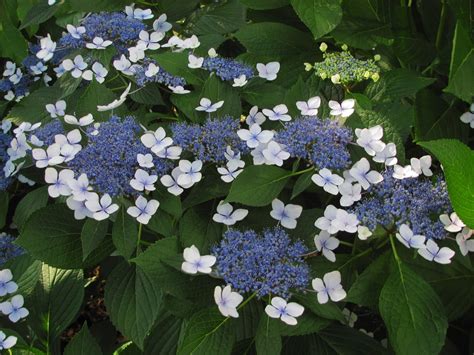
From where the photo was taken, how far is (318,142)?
1.06m

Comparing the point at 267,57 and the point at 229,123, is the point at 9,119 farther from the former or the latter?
the point at 229,123

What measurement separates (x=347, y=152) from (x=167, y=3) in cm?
84

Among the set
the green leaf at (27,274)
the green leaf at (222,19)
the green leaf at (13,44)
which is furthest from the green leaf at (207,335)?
the green leaf at (13,44)

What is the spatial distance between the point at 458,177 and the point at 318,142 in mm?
238

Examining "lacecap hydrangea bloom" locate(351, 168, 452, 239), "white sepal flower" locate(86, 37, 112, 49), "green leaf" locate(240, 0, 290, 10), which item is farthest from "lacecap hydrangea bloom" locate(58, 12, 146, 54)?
"lacecap hydrangea bloom" locate(351, 168, 452, 239)

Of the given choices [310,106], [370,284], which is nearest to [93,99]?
[310,106]

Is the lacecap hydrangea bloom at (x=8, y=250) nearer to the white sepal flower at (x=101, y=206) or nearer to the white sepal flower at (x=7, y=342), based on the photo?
the white sepal flower at (x=7, y=342)

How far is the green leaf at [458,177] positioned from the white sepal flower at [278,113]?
0.95 ft

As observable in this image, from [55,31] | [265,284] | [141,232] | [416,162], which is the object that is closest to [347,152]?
[416,162]

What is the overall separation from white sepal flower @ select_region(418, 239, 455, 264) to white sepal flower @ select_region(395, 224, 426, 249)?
2 centimetres

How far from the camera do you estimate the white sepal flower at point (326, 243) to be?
1036 mm

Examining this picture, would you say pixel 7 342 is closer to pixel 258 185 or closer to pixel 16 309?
pixel 16 309

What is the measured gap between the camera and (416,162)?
110 cm

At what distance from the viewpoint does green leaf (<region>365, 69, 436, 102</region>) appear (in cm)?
136
